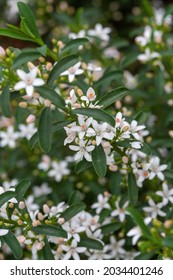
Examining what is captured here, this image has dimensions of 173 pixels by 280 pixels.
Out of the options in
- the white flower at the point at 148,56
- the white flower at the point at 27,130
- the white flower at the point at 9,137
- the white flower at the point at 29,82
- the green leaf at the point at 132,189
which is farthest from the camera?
the white flower at the point at 9,137

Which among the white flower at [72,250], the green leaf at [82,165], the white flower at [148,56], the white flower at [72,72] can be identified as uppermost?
the white flower at [148,56]

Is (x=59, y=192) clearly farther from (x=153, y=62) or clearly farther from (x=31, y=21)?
(x=31, y=21)

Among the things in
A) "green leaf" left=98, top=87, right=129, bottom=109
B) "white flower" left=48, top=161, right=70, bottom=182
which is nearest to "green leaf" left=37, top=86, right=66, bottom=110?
"green leaf" left=98, top=87, right=129, bottom=109

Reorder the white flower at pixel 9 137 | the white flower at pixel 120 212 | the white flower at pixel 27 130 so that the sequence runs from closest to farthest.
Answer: the white flower at pixel 120 212, the white flower at pixel 27 130, the white flower at pixel 9 137

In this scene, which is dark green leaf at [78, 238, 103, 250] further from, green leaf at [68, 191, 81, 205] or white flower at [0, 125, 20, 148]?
white flower at [0, 125, 20, 148]

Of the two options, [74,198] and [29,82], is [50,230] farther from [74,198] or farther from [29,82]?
[29,82]

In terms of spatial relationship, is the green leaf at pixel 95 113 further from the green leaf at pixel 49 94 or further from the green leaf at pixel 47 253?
the green leaf at pixel 47 253

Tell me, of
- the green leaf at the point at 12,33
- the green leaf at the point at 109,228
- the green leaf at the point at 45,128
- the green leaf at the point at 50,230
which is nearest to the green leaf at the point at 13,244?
the green leaf at the point at 50,230
